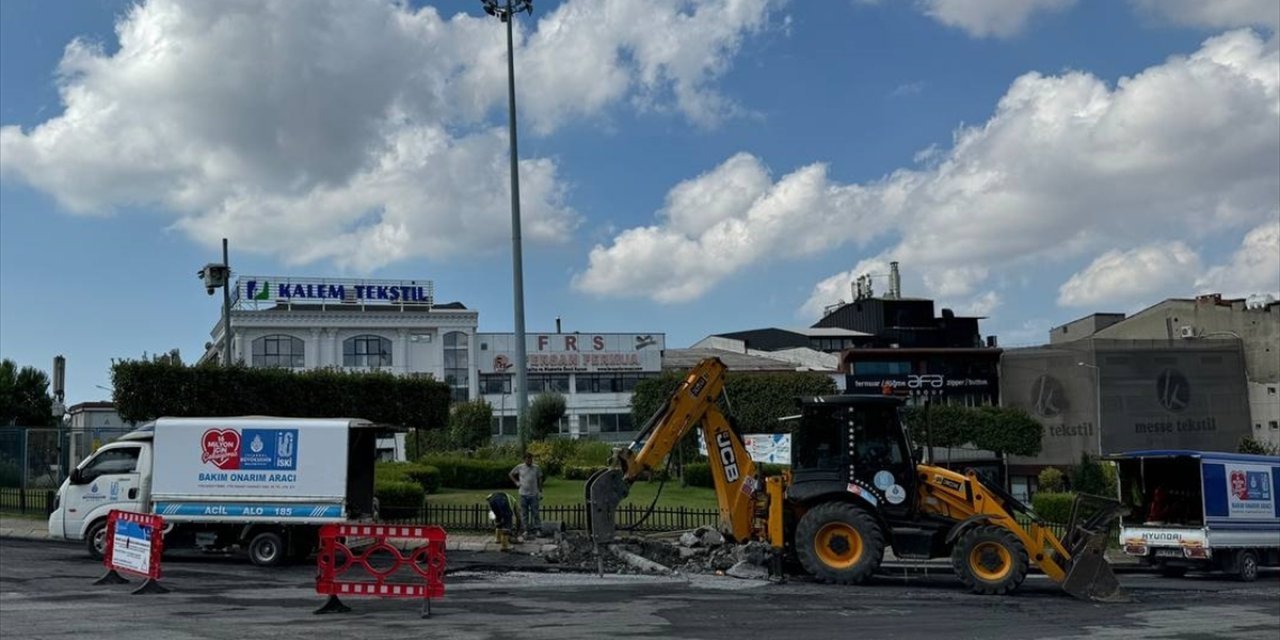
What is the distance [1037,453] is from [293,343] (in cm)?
5322

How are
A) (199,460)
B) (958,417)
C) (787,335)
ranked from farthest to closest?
(787,335) → (958,417) → (199,460)

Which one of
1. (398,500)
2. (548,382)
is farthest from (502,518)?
(548,382)

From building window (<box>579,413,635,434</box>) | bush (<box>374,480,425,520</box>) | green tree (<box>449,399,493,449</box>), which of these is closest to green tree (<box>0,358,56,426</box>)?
green tree (<box>449,399,493,449</box>)

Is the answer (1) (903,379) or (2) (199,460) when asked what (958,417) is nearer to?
(1) (903,379)

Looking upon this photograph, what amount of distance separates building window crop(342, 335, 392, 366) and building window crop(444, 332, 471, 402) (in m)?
4.42

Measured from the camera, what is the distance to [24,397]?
64062 mm

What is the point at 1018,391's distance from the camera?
7088cm

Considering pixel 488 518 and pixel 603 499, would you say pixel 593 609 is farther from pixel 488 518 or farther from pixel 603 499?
pixel 488 518

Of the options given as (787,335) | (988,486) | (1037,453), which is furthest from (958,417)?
(988,486)

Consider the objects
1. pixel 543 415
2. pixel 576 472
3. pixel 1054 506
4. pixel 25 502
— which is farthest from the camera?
pixel 543 415

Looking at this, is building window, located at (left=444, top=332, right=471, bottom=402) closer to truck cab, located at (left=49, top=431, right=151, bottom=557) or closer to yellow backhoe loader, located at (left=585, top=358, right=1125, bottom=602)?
truck cab, located at (left=49, top=431, right=151, bottom=557)

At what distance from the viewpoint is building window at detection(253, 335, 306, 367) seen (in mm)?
82250

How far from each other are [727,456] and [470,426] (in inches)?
1597

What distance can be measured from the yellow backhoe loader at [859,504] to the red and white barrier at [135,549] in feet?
21.6
